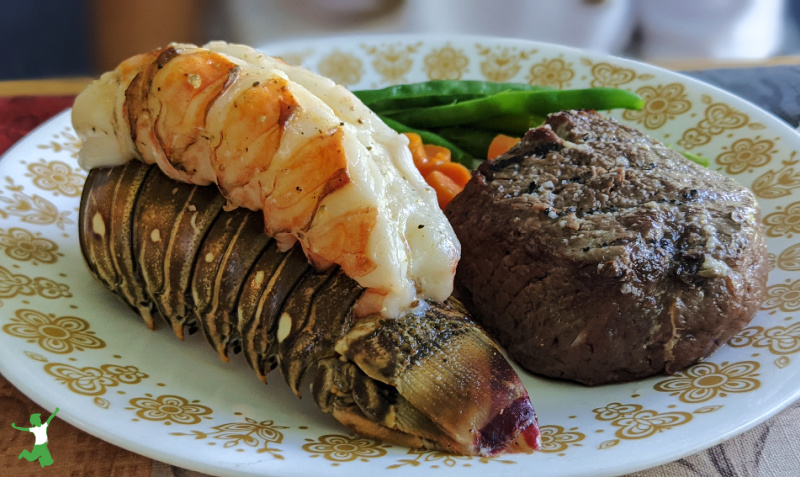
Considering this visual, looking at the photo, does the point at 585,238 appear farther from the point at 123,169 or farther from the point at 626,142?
the point at 123,169

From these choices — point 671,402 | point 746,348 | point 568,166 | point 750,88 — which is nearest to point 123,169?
point 568,166

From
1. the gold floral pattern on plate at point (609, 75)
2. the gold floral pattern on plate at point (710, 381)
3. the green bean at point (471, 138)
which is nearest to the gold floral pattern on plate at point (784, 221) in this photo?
the gold floral pattern on plate at point (710, 381)

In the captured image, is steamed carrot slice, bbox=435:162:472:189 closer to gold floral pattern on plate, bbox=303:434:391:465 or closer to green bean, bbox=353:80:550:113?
green bean, bbox=353:80:550:113

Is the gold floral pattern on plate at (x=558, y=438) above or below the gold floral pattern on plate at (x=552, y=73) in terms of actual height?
below

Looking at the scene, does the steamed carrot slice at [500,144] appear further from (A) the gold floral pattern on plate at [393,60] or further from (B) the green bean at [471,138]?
(A) the gold floral pattern on plate at [393,60]

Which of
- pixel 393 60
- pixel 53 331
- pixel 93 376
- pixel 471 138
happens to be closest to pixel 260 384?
pixel 93 376

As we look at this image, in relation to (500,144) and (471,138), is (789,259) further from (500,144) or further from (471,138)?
(471,138)
